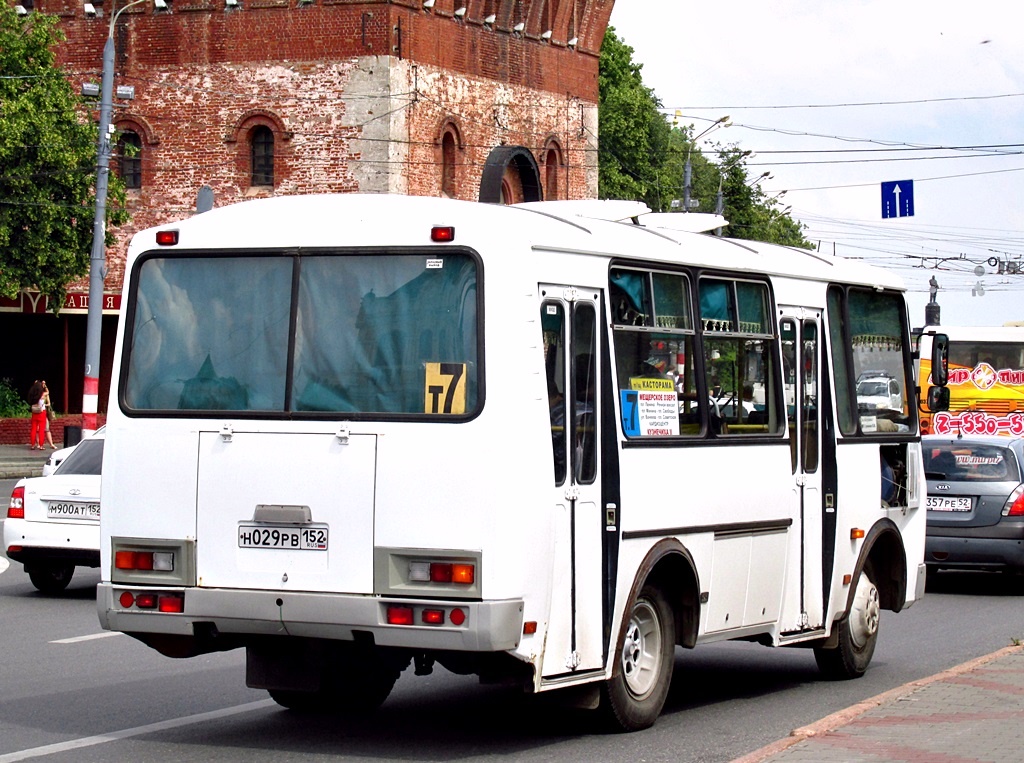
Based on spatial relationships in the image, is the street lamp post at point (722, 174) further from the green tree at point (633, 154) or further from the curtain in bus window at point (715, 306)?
the curtain in bus window at point (715, 306)

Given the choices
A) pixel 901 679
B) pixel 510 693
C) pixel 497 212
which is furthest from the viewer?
pixel 901 679

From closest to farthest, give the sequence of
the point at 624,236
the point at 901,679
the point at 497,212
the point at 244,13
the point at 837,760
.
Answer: the point at 837,760
the point at 497,212
the point at 624,236
the point at 901,679
the point at 244,13

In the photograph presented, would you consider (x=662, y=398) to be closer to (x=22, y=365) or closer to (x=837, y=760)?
(x=837, y=760)

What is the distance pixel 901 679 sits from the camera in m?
12.0

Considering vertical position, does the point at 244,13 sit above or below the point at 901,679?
above

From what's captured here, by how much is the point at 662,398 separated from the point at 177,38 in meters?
42.2

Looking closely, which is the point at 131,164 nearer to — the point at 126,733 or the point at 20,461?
the point at 20,461

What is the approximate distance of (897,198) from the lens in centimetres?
4353

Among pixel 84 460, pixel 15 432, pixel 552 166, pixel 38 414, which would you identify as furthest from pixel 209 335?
pixel 552 166

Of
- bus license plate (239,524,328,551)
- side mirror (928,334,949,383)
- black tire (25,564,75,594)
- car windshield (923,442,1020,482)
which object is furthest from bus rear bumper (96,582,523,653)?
car windshield (923,442,1020,482)

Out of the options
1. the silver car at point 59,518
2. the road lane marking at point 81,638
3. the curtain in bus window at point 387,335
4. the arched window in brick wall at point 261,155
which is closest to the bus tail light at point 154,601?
the curtain in bus window at point 387,335

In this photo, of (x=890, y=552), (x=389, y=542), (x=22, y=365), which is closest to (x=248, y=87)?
(x=22, y=365)

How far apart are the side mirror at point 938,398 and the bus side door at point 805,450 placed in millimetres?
2282

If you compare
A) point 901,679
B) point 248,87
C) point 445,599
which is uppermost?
point 248,87
